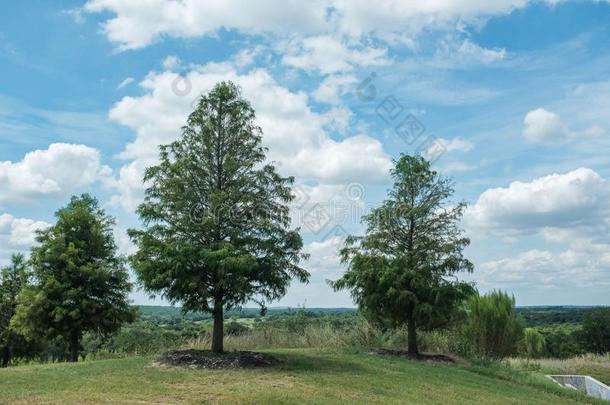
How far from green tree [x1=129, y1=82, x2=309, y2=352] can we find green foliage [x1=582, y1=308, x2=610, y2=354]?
39835 mm

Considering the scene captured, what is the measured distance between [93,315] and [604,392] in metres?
17.5

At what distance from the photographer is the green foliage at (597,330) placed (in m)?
46.3

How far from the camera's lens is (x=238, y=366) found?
44.9 feet

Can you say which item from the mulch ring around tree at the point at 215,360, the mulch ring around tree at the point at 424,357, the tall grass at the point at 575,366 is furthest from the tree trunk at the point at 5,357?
the tall grass at the point at 575,366

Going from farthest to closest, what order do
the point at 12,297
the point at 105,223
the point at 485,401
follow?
the point at 12,297
the point at 105,223
the point at 485,401

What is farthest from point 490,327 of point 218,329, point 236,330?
point 218,329

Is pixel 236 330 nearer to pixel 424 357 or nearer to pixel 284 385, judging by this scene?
pixel 424 357

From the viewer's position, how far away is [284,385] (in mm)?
11562

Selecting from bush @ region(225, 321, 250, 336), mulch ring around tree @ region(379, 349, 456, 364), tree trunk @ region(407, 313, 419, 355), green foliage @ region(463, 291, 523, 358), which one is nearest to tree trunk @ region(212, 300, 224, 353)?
mulch ring around tree @ region(379, 349, 456, 364)

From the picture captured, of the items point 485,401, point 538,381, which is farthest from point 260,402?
point 538,381

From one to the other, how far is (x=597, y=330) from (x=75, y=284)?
136 feet

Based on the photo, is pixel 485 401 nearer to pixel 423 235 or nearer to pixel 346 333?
pixel 423 235

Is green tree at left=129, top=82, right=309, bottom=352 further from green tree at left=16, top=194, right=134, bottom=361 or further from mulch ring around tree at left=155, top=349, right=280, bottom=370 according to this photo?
green tree at left=16, top=194, right=134, bottom=361

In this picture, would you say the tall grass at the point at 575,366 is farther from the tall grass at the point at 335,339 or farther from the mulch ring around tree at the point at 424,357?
the mulch ring around tree at the point at 424,357
